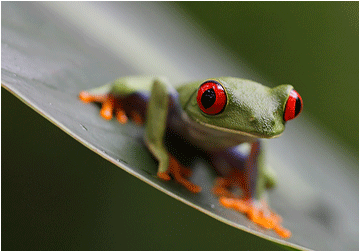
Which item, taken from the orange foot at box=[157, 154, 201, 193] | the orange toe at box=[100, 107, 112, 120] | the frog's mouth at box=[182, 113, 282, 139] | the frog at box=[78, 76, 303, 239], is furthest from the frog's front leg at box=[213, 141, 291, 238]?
the orange toe at box=[100, 107, 112, 120]

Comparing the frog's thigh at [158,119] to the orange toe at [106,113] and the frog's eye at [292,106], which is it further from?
the frog's eye at [292,106]

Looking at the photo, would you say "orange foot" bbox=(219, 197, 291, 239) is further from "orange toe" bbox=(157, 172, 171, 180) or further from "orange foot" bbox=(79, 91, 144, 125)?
"orange foot" bbox=(79, 91, 144, 125)

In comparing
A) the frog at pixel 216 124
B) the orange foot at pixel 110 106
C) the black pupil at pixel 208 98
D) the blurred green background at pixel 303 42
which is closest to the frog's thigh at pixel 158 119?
the frog at pixel 216 124

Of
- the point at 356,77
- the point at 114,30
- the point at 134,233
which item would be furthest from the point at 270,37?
the point at 134,233

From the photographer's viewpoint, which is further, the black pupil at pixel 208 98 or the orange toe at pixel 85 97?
the orange toe at pixel 85 97

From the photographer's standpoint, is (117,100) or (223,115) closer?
(223,115)

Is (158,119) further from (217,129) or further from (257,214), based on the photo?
(257,214)

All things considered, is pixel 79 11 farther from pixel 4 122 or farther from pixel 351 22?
pixel 351 22

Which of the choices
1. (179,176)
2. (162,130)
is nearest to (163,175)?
(179,176)
